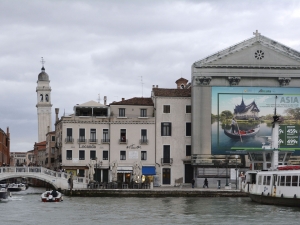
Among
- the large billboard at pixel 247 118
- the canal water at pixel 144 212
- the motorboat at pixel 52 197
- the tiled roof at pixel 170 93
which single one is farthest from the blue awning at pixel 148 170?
the motorboat at pixel 52 197

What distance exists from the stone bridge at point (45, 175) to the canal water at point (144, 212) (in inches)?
364

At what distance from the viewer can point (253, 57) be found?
76562 millimetres

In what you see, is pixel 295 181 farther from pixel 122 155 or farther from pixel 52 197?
pixel 122 155

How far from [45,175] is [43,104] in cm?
8465

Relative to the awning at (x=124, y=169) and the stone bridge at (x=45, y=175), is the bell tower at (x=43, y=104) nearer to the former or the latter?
the awning at (x=124, y=169)

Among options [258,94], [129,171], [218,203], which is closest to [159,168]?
[129,171]

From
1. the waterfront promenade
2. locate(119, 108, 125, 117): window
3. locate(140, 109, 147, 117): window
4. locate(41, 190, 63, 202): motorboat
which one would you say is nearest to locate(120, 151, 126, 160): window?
locate(119, 108, 125, 117): window

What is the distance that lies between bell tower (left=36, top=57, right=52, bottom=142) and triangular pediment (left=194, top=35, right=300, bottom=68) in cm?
7796

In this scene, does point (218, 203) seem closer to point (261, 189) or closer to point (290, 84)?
point (261, 189)

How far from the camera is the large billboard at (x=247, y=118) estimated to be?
75.7 m

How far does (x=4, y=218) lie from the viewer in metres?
44.0

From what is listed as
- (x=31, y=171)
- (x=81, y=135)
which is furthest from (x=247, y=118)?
(x=31, y=171)

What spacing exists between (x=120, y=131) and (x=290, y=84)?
59.8 ft

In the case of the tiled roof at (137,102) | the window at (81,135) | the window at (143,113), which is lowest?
the window at (81,135)
